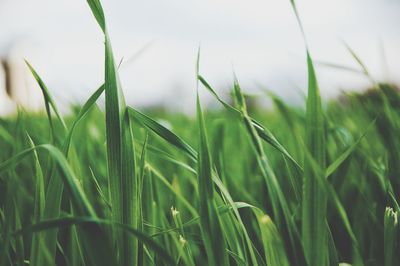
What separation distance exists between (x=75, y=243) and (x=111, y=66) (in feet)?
0.62

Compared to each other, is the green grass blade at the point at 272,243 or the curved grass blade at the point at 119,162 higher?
the curved grass blade at the point at 119,162

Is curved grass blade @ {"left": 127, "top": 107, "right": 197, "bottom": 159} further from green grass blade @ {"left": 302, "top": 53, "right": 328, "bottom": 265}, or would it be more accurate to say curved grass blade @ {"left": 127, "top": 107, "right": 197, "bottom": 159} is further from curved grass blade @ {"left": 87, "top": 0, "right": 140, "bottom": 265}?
green grass blade @ {"left": 302, "top": 53, "right": 328, "bottom": 265}

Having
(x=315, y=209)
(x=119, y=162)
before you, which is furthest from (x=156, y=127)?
(x=315, y=209)

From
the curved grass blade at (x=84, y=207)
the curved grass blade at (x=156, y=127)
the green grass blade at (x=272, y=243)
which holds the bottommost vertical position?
the green grass blade at (x=272, y=243)

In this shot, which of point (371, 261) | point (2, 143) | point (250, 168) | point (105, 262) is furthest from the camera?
point (2, 143)

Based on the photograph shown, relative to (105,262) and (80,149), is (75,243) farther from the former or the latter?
(80,149)

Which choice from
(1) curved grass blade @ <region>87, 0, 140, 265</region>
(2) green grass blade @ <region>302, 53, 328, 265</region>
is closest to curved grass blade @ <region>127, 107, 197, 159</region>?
(1) curved grass blade @ <region>87, 0, 140, 265</region>

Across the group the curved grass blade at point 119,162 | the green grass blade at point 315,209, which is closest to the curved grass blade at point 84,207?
the curved grass blade at point 119,162

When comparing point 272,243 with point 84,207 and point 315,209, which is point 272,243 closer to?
point 315,209

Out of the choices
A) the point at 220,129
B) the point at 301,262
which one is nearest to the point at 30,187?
the point at 220,129

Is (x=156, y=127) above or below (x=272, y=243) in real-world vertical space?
above

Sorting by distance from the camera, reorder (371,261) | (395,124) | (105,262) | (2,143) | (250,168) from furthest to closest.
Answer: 1. (2,143)
2. (250,168)
3. (395,124)
4. (371,261)
5. (105,262)

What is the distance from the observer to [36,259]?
Result: 32cm

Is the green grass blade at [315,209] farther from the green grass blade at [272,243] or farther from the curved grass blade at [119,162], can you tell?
the curved grass blade at [119,162]
